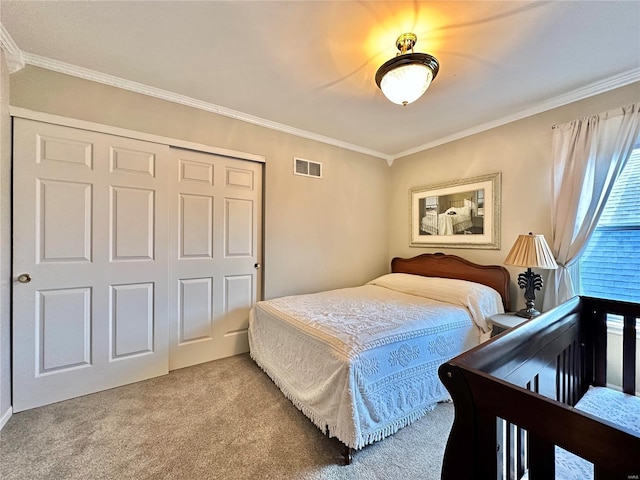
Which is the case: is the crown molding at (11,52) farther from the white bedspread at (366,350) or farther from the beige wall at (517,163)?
the beige wall at (517,163)

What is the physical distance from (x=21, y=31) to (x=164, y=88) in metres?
0.83

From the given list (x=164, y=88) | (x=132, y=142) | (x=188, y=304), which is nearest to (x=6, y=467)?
(x=188, y=304)

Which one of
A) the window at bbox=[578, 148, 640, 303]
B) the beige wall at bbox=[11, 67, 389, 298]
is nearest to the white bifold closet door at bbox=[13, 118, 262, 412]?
the beige wall at bbox=[11, 67, 389, 298]

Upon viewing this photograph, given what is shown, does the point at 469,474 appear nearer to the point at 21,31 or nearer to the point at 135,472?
the point at 135,472

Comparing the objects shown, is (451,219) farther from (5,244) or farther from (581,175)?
(5,244)

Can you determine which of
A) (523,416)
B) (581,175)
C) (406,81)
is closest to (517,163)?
(581,175)

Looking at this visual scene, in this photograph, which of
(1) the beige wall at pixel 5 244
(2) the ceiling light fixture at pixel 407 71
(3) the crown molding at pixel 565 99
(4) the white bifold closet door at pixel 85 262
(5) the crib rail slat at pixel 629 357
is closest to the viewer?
(5) the crib rail slat at pixel 629 357

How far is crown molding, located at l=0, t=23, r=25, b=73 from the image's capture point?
5.51 feet

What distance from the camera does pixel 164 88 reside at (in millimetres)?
2299

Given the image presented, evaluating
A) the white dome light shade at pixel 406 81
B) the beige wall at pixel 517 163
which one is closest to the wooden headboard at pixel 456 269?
the beige wall at pixel 517 163

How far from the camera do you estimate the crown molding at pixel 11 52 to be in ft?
5.51

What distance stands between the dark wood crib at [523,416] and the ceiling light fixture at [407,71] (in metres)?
1.50

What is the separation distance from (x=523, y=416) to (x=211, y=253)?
2.58 metres

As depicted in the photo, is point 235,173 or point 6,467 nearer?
point 6,467
